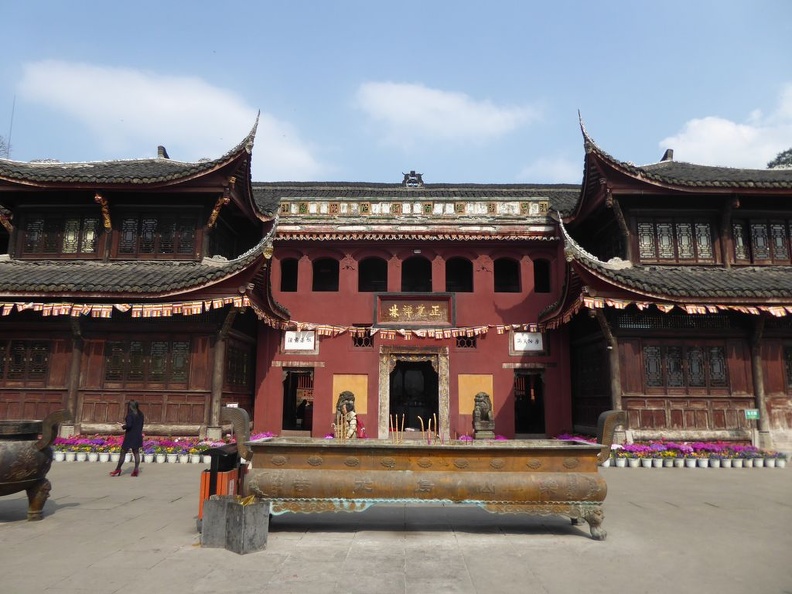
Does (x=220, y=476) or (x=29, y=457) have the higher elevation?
(x=29, y=457)

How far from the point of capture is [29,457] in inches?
234

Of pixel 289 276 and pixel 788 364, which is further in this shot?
pixel 289 276

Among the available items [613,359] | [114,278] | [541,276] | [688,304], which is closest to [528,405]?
[541,276]

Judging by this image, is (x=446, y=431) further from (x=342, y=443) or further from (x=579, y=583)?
(x=579, y=583)

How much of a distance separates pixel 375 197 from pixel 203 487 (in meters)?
11.7

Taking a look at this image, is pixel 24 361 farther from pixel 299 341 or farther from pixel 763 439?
pixel 763 439

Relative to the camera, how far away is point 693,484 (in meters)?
9.12

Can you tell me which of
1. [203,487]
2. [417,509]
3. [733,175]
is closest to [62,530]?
[203,487]

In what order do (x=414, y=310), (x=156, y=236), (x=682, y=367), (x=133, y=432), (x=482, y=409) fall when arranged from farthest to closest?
1. (x=414, y=310)
2. (x=482, y=409)
3. (x=156, y=236)
4. (x=682, y=367)
5. (x=133, y=432)

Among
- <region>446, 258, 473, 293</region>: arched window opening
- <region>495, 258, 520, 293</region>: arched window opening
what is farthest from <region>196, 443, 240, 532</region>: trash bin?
<region>495, 258, 520, 293</region>: arched window opening

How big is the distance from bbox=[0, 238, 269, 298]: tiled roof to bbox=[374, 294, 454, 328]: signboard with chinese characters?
466cm

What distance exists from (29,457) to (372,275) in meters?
11.9

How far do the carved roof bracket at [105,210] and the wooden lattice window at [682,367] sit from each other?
A: 44.0ft

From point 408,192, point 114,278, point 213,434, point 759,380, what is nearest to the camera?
point 213,434
